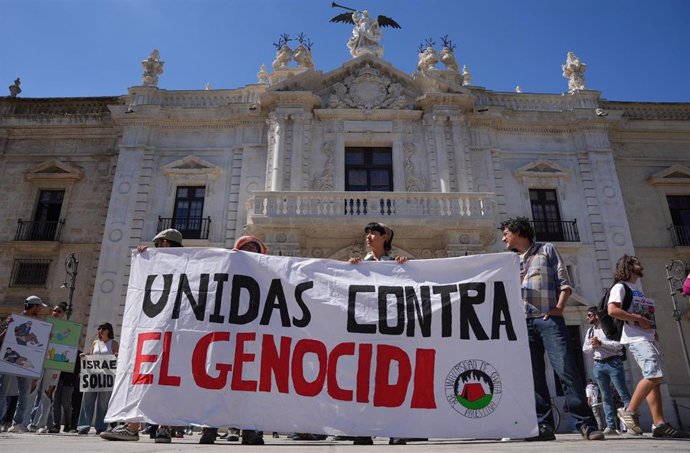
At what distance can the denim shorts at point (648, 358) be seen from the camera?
15.4 feet

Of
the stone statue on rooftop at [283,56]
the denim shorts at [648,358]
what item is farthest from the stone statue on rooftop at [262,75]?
the denim shorts at [648,358]

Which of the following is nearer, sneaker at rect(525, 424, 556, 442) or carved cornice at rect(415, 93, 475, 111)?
sneaker at rect(525, 424, 556, 442)

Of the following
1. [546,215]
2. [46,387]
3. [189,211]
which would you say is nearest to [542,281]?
[46,387]

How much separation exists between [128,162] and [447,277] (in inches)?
557

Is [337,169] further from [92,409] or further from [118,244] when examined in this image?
[92,409]

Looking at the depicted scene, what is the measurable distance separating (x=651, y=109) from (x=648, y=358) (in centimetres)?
1659

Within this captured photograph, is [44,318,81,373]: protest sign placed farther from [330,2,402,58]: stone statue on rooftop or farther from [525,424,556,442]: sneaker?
[330,2,402,58]: stone statue on rooftop

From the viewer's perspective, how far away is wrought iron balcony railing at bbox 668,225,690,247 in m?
15.7

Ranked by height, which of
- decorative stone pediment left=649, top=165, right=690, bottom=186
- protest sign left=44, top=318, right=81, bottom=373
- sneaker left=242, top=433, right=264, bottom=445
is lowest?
sneaker left=242, top=433, right=264, bottom=445

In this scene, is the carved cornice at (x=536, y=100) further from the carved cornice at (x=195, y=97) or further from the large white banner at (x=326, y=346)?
the large white banner at (x=326, y=346)

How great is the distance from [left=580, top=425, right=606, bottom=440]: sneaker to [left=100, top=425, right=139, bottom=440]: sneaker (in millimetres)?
4208

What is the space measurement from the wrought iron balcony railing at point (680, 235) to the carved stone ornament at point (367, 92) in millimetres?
9741

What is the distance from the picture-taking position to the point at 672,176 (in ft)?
54.7

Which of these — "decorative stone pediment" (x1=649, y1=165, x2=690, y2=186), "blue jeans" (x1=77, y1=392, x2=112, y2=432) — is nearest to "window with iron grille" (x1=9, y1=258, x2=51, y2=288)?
"blue jeans" (x1=77, y1=392, x2=112, y2=432)
